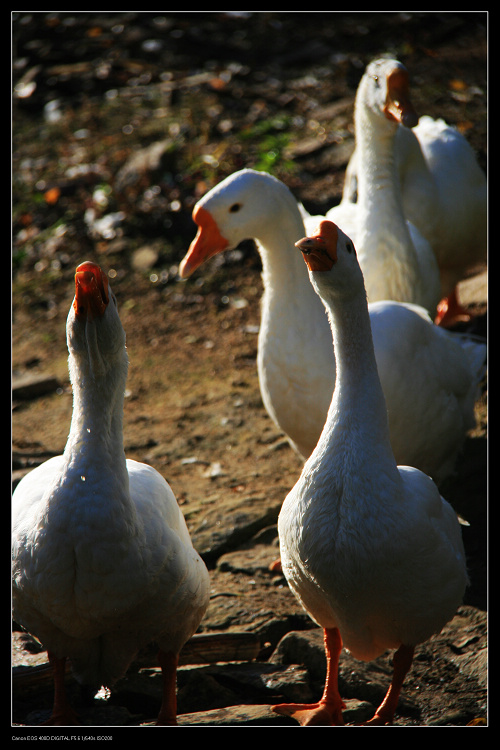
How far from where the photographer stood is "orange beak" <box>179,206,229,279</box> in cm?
387

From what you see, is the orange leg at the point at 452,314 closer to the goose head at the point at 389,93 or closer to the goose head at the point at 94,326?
the goose head at the point at 389,93

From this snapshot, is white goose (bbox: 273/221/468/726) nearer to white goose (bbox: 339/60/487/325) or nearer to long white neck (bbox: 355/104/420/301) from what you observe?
long white neck (bbox: 355/104/420/301)

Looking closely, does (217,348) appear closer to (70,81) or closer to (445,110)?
(445,110)

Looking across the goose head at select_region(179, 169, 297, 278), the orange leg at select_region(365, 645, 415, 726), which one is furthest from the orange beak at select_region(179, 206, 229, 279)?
the orange leg at select_region(365, 645, 415, 726)

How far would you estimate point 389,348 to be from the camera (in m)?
3.77

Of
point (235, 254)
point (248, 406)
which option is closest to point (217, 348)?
point (248, 406)

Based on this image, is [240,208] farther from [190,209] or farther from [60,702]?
[190,209]

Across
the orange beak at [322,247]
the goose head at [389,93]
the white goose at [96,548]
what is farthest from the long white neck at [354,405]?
the goose head at [389,93]

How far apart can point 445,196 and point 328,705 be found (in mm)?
4087

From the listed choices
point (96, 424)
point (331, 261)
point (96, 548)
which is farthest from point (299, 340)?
point (96, 548)

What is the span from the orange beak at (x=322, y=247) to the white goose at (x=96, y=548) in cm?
74

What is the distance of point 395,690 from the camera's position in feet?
9.64

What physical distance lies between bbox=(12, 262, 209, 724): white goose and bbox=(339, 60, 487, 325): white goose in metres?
3.29

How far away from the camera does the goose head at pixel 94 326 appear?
2.58 metres
